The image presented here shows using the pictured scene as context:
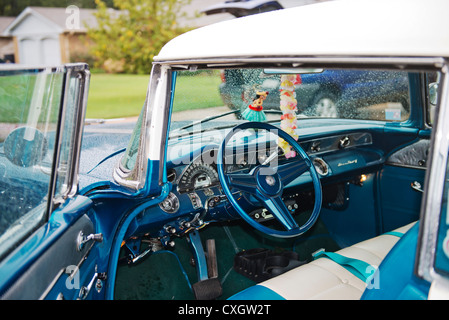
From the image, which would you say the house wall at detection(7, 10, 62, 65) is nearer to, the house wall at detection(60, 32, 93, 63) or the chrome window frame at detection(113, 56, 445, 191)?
the house wall at detection(60, 32, 93, 63)

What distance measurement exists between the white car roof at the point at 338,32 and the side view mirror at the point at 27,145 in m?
0.66

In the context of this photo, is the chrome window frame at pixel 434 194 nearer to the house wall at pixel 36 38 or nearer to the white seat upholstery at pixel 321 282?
the white seat upholstery at pixel 321 282

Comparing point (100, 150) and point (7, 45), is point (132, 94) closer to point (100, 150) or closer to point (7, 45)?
point (100, 150)

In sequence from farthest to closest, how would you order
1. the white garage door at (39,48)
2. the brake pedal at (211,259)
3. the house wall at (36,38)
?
the house wall at (36,38), the white garage door at (39,48), the brake pedal at (211,259)

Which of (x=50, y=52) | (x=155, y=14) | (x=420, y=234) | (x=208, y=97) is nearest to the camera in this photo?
(x=420, y=234)

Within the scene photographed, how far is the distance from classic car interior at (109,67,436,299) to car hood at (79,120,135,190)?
17cm

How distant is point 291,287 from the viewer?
199 centimetres

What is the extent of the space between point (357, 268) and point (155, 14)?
54.4 ft

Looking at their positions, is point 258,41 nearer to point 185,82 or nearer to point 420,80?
point 185,82

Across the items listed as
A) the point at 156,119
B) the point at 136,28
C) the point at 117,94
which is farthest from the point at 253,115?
the point at 136,28

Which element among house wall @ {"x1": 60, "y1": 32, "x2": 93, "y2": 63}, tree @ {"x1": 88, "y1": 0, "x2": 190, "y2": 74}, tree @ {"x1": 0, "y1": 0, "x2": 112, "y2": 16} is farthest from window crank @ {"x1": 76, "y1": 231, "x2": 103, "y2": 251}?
tree @ {"x1": 0, "y1": 0, "x2": 112, "y2": 16}

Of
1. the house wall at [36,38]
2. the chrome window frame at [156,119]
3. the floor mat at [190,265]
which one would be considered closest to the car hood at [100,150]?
the chrome window frame at [156,119]

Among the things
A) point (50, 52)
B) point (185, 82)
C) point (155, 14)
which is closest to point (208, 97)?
point (185, 82)

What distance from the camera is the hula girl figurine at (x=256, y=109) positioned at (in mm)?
2605
